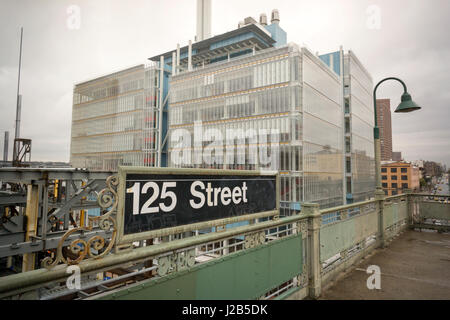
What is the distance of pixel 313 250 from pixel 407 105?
23.3 ft

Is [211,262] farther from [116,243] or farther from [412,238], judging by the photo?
[412,238]

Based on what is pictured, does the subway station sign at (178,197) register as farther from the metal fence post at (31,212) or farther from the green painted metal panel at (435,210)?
the green painted metal panel at (435,210)

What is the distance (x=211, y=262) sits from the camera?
3164 mm

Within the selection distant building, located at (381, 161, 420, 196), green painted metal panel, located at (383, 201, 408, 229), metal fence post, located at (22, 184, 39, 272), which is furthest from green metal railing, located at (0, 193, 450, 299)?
distant building, located at (381, 161, 420, 196)

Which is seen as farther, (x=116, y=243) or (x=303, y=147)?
(x=303, y=147)

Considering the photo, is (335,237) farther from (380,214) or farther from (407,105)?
(407,105)

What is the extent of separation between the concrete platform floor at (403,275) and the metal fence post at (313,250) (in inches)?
9.2

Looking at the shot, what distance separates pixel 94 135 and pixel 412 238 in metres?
53.0

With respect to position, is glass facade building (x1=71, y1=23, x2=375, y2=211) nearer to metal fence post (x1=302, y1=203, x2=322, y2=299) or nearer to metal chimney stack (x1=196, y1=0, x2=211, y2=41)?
metal chimney stack (x1=196, y1=0, x2=211, y2=41)

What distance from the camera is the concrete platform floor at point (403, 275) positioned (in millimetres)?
4961

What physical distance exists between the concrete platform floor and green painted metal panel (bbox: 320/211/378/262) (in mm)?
629

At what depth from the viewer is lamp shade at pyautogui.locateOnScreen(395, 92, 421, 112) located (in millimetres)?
8778
